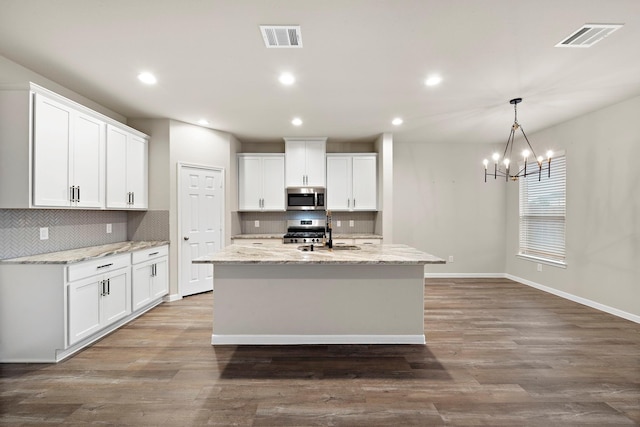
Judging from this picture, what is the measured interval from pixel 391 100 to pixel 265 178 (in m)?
2.86

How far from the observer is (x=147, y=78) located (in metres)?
3.23

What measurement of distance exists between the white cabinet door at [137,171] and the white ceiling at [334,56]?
1.55ft

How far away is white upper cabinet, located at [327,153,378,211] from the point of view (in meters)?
5.80

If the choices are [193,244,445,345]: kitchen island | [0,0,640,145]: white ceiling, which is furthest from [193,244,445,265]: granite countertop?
[0,0,640,145]: white ceiling

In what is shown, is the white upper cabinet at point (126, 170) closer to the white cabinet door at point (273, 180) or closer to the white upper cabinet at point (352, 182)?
the white cabinet door at point (273, 180)

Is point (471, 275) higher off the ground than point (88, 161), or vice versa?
point (88, 161)

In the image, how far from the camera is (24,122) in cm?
269

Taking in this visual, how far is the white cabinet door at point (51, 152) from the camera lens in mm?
2746

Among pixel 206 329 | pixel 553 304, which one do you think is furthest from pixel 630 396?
pixel 206 329

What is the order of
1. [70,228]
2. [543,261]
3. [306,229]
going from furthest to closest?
[306,229], [543,261], [70,228]

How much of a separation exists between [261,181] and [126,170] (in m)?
2.29

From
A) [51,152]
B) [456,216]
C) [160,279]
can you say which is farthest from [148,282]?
[456,216]

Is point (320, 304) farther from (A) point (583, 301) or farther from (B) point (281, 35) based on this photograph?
(A) point (583, 301)

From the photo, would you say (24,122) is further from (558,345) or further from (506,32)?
(558,345)
